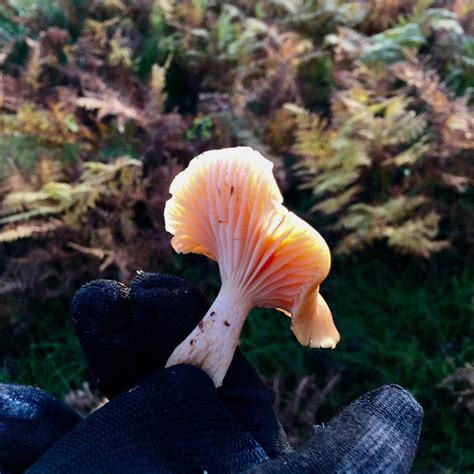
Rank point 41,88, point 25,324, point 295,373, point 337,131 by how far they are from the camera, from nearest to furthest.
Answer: point 295,373 < point 25,324 < point 337,131 < point 41,88

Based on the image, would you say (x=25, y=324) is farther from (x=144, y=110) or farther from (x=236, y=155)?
(x=236, y=155)

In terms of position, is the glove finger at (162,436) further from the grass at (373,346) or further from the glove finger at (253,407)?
the grass at (373,346)

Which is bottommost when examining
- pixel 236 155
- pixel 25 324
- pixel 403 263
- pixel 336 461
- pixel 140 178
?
pixel 25 324

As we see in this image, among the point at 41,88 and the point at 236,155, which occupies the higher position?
the point at 236,155

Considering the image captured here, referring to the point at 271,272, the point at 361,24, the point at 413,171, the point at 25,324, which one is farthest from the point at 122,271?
the point at 361,24

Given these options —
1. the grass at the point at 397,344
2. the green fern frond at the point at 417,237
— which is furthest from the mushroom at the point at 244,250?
the green fern frond at the point at 417,237

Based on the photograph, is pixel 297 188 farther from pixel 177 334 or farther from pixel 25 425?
pixel 25 425
